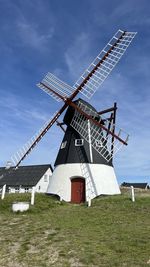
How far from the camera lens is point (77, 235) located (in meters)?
13.9

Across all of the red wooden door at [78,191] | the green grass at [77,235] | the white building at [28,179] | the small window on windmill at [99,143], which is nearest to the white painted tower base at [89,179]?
the red wooden door at [78,191]

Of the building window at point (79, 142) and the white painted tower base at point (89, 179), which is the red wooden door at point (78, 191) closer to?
the white painted tower base at point (89, 179)

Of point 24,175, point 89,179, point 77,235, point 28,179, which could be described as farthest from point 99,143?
point 24,175

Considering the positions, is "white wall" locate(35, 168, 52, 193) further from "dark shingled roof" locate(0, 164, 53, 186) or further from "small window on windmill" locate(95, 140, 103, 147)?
"small window on windmill" locate(95, 140, 103, 147)

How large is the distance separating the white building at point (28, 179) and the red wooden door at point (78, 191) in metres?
23.2

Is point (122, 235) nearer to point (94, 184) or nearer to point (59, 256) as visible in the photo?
point (59, 256)

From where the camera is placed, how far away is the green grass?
10.7 metres

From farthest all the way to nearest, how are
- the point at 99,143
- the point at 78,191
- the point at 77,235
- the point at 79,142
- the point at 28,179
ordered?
the point at 28,179 → the point at 79,142 → the point at 99,143 → the point at 78,191 → the point at 77,235

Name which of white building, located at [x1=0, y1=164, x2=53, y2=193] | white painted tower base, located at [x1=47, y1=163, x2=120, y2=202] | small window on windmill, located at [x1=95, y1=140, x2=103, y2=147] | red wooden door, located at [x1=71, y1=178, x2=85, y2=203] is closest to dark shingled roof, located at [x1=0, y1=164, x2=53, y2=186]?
white building, located at [x1=0, y1=164, x2=53, y2=193]

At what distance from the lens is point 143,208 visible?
20.2m

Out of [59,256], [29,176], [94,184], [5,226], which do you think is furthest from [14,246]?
[29,176]

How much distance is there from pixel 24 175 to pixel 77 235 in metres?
41.0

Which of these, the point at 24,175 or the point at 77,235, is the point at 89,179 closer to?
the point at 77,235

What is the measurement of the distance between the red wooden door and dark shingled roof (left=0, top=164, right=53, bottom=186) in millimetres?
23549
